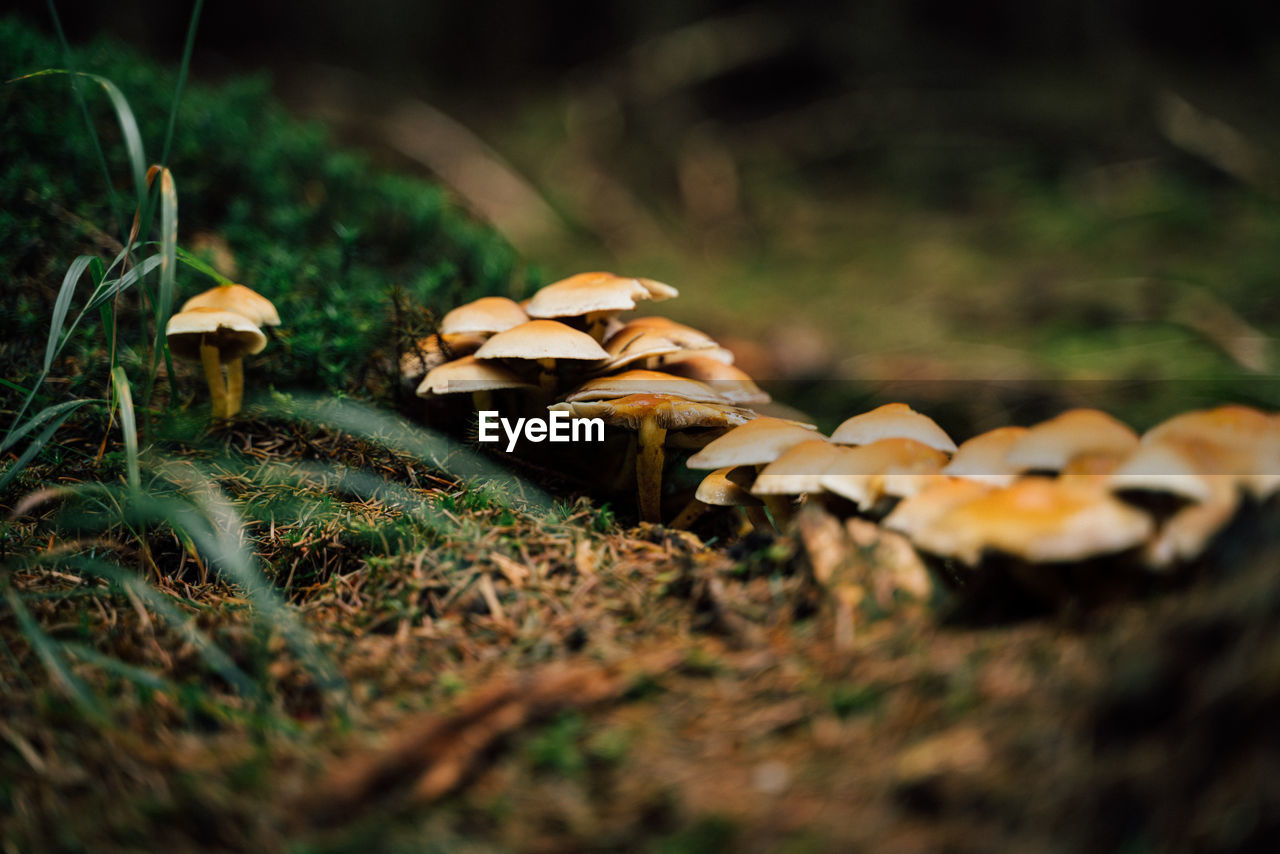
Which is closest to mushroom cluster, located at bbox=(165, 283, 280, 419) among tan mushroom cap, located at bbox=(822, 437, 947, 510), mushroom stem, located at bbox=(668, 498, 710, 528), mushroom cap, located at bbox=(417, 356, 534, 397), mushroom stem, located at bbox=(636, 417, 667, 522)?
mushroom cap, located at bbox=(417, 356, 534, 397)

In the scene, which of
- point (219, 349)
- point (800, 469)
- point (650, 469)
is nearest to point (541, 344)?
point (650, 469)

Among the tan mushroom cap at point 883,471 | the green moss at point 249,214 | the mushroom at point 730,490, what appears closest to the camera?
the tan mushroom cap at point 883,471

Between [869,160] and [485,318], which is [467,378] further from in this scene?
[869,160]

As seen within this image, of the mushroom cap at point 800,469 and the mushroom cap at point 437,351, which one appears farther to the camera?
the mushroom cap at point 437,351

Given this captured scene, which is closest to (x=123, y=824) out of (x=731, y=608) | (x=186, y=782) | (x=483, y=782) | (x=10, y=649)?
(x=186, y=782)

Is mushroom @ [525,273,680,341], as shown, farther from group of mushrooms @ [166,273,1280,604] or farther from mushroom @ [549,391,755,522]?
mushroom @ [549,391,755,522]

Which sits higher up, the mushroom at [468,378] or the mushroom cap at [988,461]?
the mushroom at [468,378]

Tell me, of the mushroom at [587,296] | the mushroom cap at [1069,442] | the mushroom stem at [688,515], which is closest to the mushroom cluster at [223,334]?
the mushroom at [587,296]

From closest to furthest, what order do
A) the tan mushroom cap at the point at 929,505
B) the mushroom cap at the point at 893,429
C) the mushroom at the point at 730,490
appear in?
the tan mushroom cap at the point at 929,505 < the mushroom cap at the point at 893,429 < the mushroom at the point at 730,490

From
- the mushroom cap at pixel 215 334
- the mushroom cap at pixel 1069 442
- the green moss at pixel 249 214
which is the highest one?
the green moss at pixel 249 214

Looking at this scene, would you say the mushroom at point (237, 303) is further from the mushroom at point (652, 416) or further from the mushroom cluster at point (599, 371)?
the mushroom at point (652, 416)
